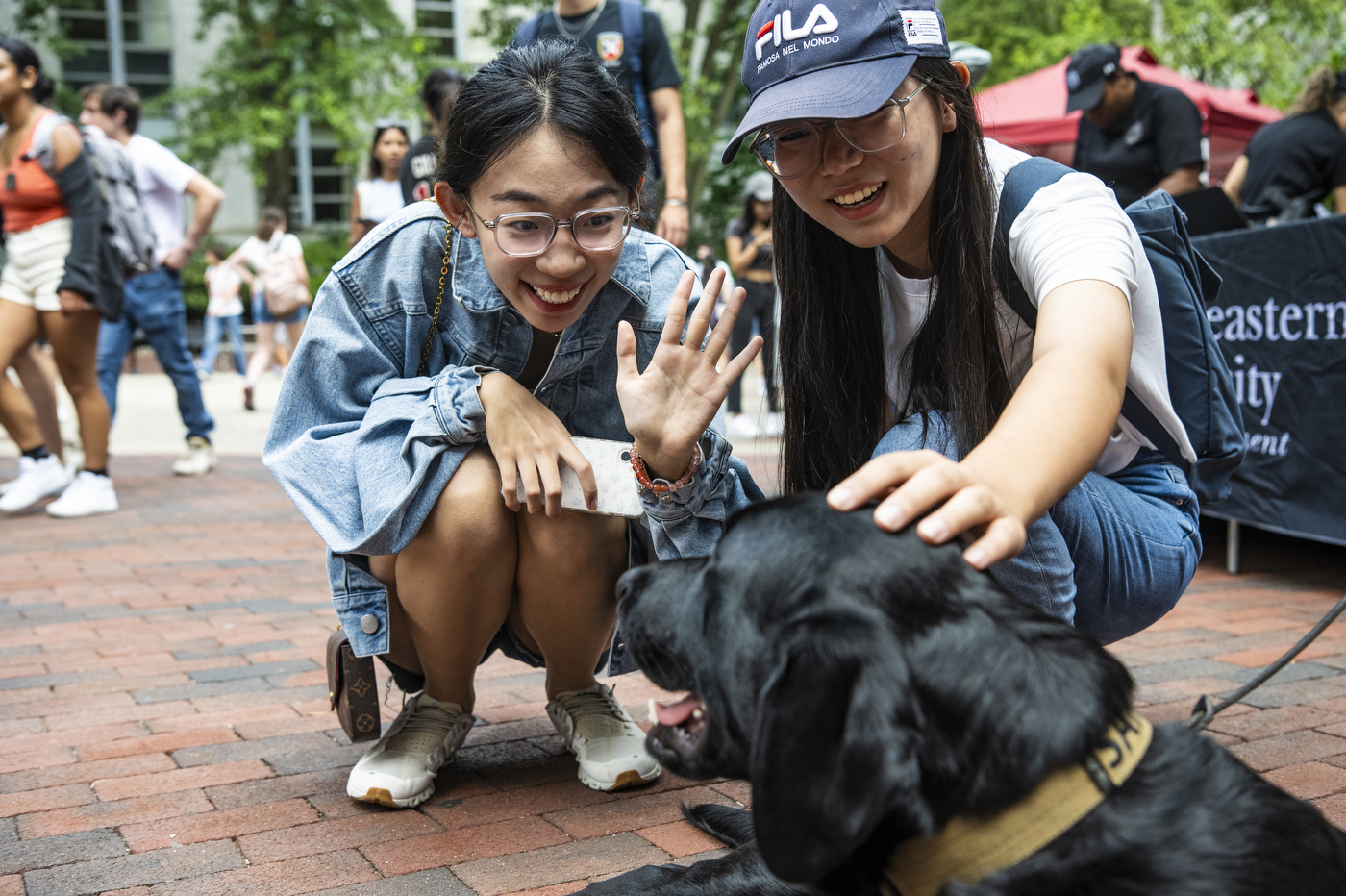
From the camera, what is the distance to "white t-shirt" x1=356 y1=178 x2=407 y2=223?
7.07 metres

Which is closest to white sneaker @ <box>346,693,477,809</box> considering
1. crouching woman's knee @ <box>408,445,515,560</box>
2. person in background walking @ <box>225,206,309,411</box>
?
crouching woman's knee @ <box>408,445,515,560</box>

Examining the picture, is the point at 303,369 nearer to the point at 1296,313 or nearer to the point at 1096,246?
the point at 1096,246

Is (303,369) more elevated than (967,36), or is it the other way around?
(967,36)

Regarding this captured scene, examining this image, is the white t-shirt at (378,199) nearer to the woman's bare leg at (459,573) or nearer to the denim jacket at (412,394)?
the denim jacket at (412,394)

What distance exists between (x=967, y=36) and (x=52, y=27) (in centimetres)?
1984

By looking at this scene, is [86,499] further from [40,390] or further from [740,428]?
[740,428]

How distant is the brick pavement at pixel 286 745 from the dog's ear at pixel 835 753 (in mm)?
900

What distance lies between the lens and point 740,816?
87.9 inches

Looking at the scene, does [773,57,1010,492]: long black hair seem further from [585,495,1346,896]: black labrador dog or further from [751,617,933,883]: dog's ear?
[751,617,933,883]: dog's ear

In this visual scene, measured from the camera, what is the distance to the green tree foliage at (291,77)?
917 inches

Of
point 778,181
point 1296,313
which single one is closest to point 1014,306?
point 778,181

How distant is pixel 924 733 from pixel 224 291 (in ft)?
54.9

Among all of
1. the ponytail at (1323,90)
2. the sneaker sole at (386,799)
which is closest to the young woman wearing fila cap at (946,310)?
the sneaker sole at (386,799)

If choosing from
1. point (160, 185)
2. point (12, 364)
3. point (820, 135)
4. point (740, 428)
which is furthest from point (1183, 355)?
point (740, 428)
